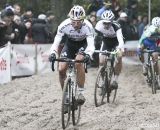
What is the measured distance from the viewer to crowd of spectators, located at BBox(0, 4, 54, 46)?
1533cm

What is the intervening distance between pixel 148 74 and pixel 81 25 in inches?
Answer: 181

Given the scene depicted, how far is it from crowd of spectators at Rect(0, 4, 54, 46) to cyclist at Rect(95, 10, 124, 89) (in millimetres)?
3753

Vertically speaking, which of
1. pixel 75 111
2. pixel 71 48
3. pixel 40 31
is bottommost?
pixel 75 111

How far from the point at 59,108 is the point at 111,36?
81.7 inches

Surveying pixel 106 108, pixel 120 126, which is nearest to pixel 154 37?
pixel 106 108

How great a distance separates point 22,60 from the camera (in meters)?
17.2

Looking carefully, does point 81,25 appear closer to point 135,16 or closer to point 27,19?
point 27,19

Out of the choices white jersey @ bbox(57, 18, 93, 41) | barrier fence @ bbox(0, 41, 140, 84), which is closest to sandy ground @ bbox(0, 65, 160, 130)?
barrier fence @ bbox(0, 41, 140, 84)

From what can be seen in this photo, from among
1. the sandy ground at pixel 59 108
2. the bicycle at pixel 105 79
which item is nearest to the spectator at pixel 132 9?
the sandy ground at pixel 59 108

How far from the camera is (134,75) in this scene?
17.7m

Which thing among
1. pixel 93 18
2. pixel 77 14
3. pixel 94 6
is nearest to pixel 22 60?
pixel 93 18

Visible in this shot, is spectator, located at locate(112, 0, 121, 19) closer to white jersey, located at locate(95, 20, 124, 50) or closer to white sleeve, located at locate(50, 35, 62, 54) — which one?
white jersey, located at locate(95, 20, 124, 50)

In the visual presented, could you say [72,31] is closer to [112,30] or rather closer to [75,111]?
[75,111]

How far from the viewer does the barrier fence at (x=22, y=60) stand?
16078 millimetres
